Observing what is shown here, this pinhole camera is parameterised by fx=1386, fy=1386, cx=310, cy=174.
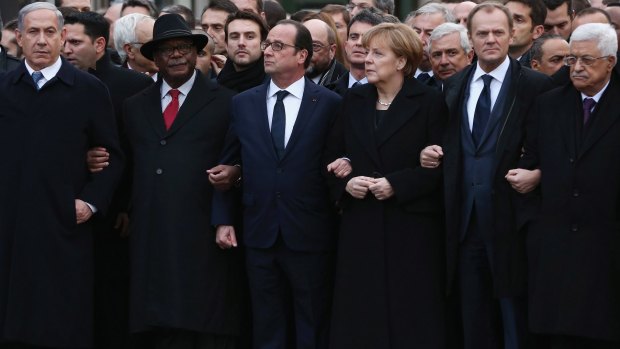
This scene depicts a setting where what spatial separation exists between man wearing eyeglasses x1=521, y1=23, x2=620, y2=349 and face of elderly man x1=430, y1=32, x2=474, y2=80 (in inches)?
53.3

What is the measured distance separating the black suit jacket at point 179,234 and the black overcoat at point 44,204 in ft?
1.03

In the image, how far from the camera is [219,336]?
909 centimetres

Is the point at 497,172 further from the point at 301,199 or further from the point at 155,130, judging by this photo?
the point at 155,130

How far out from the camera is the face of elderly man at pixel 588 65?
316 inches

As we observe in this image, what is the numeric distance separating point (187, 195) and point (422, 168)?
5.15 feet

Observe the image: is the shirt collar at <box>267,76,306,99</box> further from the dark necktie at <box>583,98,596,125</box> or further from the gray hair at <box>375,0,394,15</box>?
the gray hair at <box>375,0,394,15</box>

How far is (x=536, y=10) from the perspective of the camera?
34.7 feet

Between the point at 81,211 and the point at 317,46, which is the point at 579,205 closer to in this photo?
the point at 317,46

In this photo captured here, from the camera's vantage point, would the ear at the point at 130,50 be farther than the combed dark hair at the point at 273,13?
No

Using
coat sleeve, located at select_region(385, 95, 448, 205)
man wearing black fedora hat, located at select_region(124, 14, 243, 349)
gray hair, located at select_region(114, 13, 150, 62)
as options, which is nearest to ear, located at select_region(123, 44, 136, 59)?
gray hair, located at select_region(114, 13, 150, 62)

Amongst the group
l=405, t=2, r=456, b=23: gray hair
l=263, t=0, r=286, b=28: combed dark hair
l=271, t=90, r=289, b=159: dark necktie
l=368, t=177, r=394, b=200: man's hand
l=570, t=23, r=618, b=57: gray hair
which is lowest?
A: l=368, t=177, r=394, b=200: man's hand

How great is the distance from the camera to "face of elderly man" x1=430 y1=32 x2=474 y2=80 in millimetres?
9477

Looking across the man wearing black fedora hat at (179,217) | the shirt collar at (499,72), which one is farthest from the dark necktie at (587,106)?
the man wearing black fedora hat at (179,217)

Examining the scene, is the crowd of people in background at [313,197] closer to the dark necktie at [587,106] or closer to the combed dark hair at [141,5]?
the dark necktie at [587,106]
